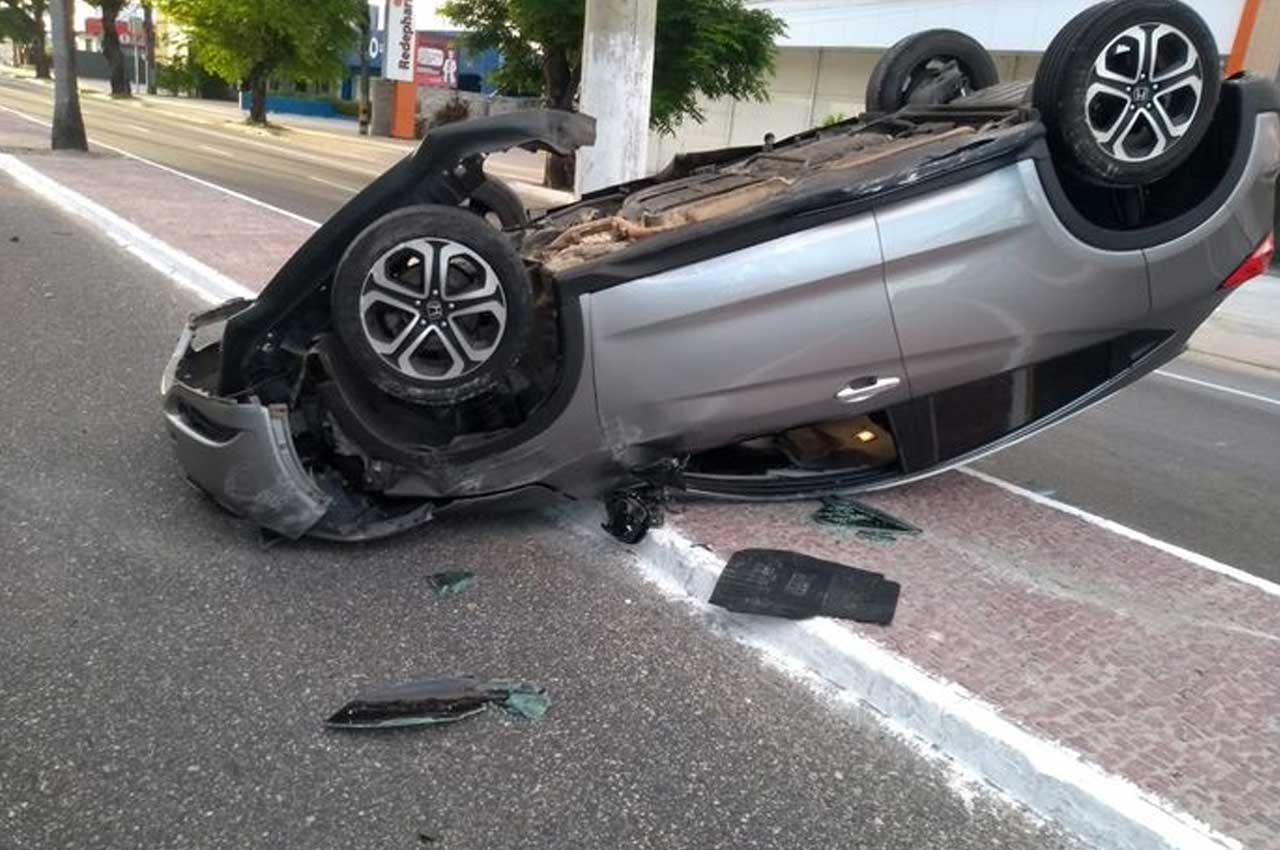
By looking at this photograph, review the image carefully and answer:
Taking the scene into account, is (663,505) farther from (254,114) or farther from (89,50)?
(89,50)

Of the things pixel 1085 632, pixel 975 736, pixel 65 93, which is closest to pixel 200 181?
pixel 65 93

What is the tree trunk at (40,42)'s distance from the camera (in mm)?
69375

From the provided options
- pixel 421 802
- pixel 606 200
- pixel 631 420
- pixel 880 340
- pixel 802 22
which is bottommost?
pixel 421 802

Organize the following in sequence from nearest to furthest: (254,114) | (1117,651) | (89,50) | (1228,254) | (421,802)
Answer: (421,802) → (1117,651) → (1228,254) → (254,114) → (89,50)

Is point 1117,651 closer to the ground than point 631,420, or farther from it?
closer to the ground

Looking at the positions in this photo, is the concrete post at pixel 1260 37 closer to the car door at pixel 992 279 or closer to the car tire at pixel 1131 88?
the car tire at pixel 1131 88

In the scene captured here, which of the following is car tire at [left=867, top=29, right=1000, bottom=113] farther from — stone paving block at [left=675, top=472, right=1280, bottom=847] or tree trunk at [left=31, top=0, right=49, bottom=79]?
tree trunk at [left=31, top=0, right=49, bottom=79]

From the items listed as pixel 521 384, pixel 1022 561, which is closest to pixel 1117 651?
pixel 1022 561

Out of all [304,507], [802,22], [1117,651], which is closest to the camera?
[1117,651]

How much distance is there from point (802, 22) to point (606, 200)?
1076 inches

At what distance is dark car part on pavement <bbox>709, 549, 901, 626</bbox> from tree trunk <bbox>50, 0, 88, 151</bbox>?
717 inches

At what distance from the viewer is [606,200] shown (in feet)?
15.6

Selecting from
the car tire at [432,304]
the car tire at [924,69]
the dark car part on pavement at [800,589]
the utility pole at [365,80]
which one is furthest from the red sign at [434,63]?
the dark car part on pavement at [800,589]

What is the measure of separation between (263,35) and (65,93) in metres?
21.8
